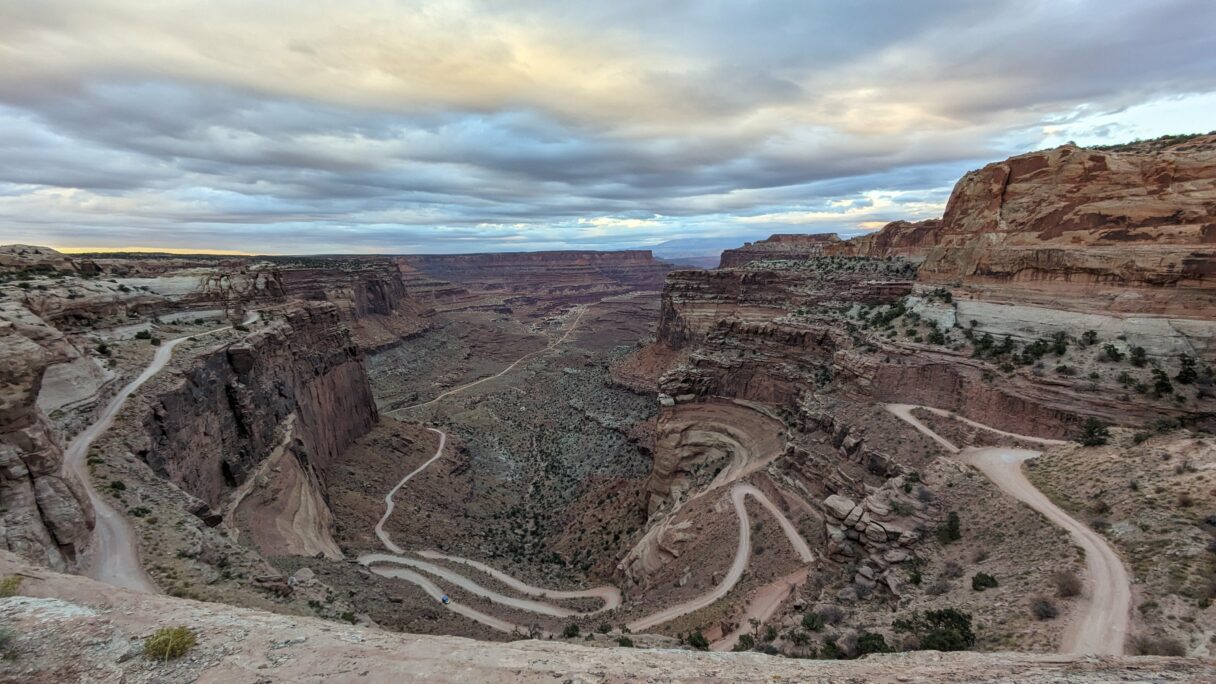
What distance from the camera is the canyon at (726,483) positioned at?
388 inches

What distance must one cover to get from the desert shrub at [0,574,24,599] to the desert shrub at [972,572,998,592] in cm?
2221

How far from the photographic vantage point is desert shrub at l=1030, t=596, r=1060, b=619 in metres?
12.1

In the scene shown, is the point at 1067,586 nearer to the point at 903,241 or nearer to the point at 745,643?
the point at 745,643

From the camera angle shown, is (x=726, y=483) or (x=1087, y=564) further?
(x=726, y=483)

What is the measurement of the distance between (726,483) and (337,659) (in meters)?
25.0

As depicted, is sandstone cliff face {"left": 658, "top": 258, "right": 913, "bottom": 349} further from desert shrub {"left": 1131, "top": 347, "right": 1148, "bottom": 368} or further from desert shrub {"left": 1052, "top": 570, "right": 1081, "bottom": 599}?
desert shrub {"left": 1052, "top": 570, "right": 1081, "bottom": 599}

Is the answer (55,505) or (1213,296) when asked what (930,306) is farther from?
(55,505)

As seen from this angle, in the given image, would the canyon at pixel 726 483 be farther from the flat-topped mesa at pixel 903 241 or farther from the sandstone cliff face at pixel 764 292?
the flat-topped mesa at pixel 903 241

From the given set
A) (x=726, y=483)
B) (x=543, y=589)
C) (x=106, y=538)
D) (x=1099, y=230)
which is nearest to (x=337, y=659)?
(x=106, y=538)

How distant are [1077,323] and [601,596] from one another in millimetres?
27864

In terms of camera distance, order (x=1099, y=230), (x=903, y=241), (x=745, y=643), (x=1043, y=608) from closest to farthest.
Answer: (x=1043, y=608)
(x=745, y=643)
(x=1099, y=230)
(x=903, y=241)

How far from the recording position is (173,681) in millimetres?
7176

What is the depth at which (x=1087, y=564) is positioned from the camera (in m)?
13.7

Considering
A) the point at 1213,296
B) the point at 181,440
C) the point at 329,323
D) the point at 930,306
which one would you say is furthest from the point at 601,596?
the point at 329,323
